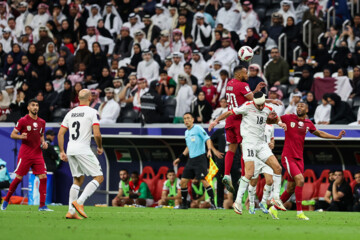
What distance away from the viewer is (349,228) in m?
11.7

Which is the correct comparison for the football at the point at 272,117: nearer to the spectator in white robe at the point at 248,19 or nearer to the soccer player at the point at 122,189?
the soccer player at the point at 122,189

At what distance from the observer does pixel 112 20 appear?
2930cm

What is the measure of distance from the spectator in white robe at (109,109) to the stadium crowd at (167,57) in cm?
3

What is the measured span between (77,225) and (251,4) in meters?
16.5

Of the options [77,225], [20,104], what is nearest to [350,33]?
[20,104]

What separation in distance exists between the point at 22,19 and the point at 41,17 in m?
1.05

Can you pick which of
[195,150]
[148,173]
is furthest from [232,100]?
[148,173]

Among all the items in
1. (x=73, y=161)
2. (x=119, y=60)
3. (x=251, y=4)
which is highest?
(x=251, y=4)

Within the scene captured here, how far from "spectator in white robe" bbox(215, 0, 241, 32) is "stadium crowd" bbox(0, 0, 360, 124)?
3 cm

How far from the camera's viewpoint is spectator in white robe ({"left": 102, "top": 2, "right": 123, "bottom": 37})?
2925cm

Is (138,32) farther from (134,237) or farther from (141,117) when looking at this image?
(134,237)

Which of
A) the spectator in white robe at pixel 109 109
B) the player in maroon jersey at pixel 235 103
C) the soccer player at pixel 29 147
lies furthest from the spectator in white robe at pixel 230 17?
the player in maroon jersey at pixel 235 103

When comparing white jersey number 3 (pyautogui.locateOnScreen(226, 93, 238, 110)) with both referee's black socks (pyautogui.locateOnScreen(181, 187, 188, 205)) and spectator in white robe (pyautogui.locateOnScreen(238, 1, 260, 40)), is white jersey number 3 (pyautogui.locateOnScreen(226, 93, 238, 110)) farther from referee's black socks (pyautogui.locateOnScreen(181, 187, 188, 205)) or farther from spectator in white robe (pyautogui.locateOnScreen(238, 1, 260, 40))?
spectator in white robe (pyautogui.locateOnScreen(238, 1, 260, 40))

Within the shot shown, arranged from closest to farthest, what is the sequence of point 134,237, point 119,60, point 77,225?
point 134,237
point 77,225
point 119,60
